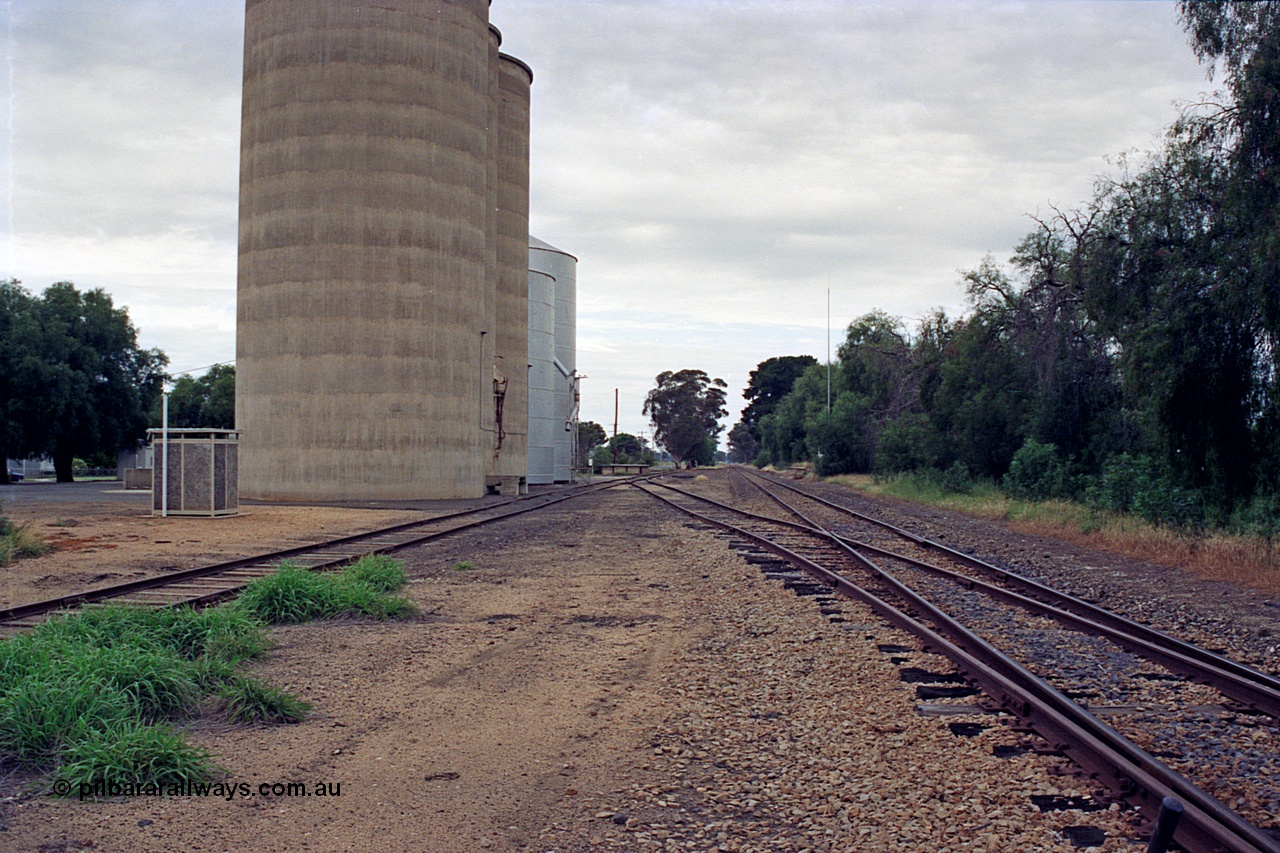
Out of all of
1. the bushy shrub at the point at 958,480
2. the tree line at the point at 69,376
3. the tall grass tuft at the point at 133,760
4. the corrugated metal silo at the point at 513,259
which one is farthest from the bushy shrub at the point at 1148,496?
the tree line at the point at 69,376

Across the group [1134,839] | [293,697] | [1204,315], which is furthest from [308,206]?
[1134,839]

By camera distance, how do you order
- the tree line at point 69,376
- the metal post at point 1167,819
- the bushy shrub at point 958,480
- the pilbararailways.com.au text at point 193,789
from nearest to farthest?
the metal post at point 1167,819 < the pilbararailways.com.au text at point 193,789 < the bushy shrub at point 958,480 < the tree line at point 69,376

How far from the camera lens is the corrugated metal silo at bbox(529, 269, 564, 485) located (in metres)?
50.9

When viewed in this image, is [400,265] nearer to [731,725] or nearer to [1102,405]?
[1102,405]

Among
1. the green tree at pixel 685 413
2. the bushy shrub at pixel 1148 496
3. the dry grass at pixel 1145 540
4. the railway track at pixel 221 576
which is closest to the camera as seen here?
the railway track at pixel 221 576

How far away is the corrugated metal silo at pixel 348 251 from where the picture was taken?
108 ft

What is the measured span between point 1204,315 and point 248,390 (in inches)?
1159

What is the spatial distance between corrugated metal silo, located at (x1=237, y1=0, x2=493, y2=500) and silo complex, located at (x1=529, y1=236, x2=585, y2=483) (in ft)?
65.0

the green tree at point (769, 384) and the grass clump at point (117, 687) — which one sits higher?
the green tree at point (769, 384)

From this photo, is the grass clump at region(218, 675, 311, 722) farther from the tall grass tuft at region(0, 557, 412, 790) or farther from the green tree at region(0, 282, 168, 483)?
the green tree at region(0, 282, 168, 483)

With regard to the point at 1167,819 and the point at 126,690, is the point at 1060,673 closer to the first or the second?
the point at 1167,819

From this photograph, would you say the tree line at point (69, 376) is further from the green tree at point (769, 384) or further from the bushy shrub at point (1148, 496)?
the green tree at point (769, 384)

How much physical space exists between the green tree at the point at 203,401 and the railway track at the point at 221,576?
61.5 m

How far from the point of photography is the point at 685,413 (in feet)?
433
